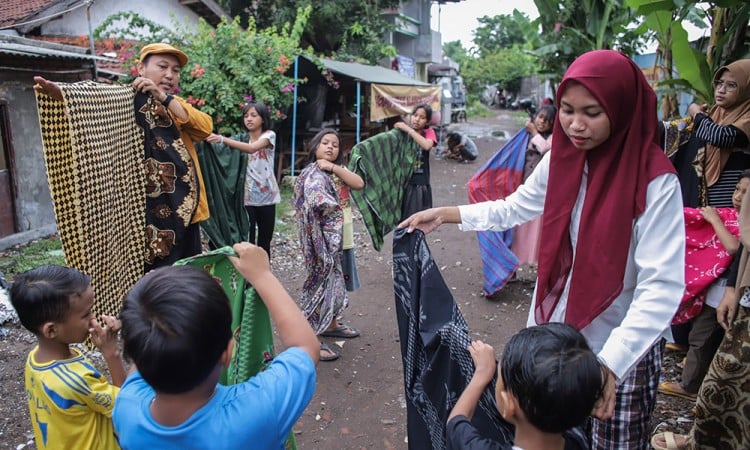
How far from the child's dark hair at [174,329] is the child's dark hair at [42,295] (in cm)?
73

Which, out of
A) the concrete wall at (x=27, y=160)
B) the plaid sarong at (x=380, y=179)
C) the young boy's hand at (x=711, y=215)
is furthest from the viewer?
the concrete wall at (x=27, y=160)

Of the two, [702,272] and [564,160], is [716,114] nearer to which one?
[702,272]

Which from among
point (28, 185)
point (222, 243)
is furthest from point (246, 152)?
point (28, 185)

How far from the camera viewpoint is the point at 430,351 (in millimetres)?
1936

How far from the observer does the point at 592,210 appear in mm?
1771

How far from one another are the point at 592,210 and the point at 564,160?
209 millimetres

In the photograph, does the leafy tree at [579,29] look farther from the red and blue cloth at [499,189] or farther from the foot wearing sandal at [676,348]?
the foot wearing sandal at [676,348]

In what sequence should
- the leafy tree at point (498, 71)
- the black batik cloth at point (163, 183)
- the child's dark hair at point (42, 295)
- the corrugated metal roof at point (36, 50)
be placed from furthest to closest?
the leafy tree at point (498, 71)
the corrugated metal roof at point (36, 50)
the black batik cloth at point (163, 183)
the child's dark hair at point (42, 295)

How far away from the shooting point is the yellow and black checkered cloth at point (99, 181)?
231 cm

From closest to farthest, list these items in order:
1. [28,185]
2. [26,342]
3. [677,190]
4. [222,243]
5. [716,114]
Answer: [677,190] → [716,114] → [26,342] → [222,243] → [28,185]

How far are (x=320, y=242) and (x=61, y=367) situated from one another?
92.9 inches

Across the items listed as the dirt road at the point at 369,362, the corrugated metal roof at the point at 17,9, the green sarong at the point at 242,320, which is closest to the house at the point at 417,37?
the corrugated metal roof at the point at 17,9

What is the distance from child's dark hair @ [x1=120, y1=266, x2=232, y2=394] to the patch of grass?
5287 mm

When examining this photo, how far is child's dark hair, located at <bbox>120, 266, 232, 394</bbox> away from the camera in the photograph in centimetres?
114
